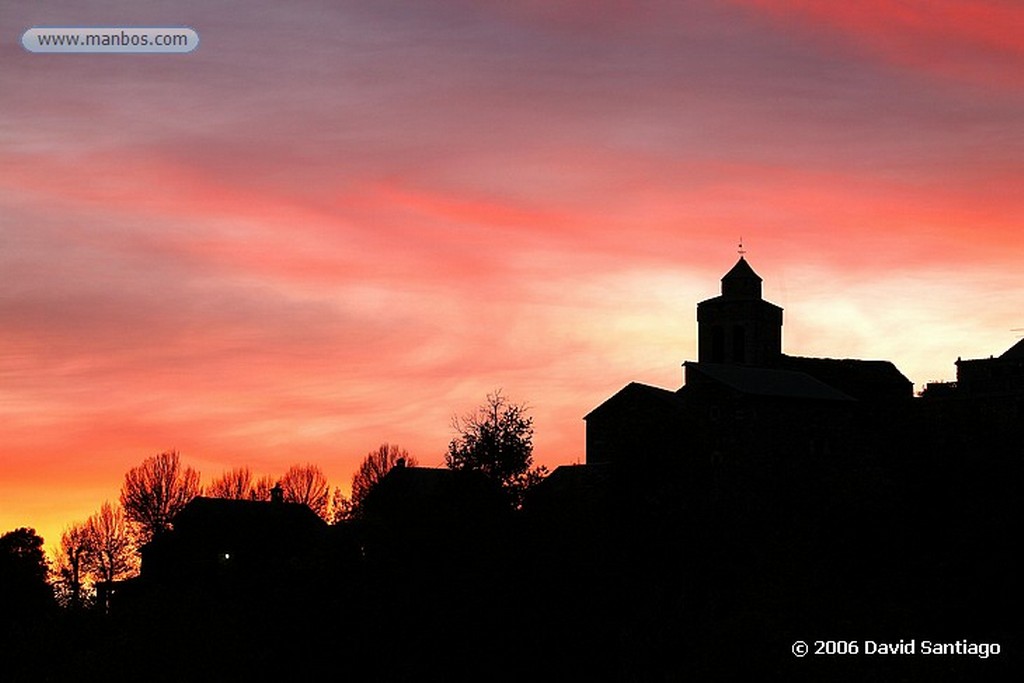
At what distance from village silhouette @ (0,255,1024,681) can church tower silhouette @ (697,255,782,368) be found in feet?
102

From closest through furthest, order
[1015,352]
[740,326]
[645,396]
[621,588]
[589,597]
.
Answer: [589,597] < [621,588] < [645,396] < [740,326] < [1015,352]

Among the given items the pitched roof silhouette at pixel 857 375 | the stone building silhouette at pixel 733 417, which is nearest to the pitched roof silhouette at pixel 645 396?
the stone building silhouette at pixel 733 417

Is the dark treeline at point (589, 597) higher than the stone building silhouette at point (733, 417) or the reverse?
the reverse

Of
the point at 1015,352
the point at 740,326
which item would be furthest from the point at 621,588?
the point at 1015,352

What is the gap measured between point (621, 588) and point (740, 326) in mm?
57132

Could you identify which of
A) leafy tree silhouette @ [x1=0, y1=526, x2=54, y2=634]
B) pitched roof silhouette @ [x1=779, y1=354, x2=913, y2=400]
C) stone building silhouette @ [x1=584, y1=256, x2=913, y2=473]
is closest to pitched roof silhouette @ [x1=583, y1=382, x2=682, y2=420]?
stone building silhouette @ [x1=584, y1=256, x2=913, y2=473]

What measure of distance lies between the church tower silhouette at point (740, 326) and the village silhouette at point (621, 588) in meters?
31.0

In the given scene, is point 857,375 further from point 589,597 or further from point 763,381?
point 589,597

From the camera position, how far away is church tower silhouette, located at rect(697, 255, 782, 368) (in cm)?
10131

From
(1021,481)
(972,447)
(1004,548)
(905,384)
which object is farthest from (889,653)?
(905,384)

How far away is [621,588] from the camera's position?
4741 centimetres

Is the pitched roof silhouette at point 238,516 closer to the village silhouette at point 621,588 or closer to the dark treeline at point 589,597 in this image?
the village silhouette at point 621,588

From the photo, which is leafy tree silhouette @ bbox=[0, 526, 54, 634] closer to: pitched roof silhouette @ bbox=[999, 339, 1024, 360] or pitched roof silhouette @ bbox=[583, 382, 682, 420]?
pitched roof silhouette @ bbox=[583, 382, 682, 420]

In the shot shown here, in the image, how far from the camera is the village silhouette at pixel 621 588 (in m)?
40.5
